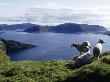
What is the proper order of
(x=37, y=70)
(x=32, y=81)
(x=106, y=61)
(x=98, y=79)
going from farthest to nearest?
1. (x=37, y=70)
2. (x=106, y=61)
3. (x=32, y=81)
4. (x=98, y=79)

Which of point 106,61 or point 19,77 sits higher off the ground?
point 106,61

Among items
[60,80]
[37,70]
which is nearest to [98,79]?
[60,80]

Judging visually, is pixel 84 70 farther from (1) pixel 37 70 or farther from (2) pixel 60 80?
(1) pixel 37 70

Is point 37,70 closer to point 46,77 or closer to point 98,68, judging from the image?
point 46,77

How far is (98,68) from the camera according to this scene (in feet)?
74.0

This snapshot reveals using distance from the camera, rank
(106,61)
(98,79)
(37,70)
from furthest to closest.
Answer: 1. (37,70)
2. (106,61)
3. (98,79)

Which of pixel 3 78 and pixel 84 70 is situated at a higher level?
pixel 84 70

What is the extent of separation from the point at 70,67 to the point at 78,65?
0.87 meters

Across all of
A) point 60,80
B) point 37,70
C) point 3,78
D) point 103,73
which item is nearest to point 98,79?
point 103,73

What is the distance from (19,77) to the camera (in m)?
24.7

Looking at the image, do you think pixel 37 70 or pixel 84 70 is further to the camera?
pixel 37 70

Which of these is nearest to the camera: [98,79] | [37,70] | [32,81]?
[98,79]

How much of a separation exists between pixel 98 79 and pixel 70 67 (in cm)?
643

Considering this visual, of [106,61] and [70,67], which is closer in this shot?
[106,61]
